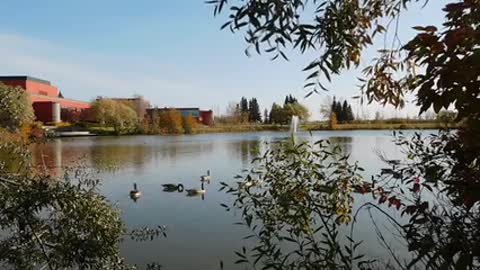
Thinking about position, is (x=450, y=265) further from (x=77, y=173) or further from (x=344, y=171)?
(x=77, y=173)

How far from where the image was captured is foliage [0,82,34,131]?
132 inches

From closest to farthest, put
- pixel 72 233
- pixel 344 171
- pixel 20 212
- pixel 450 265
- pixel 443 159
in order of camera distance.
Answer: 1. pixel 450 265
2. pixel 443 159
3. pixel 344 171
4. pixel 20 212
5. pixel 72 233

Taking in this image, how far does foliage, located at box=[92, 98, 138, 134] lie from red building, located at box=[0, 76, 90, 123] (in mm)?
3426

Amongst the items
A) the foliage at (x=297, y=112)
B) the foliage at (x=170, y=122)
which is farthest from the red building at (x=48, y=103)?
the foliage at (x=297, y=112)

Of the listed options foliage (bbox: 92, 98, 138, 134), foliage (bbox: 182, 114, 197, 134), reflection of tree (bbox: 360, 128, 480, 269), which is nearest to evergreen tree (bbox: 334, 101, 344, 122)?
reflection of tree (bbox: 360, 128, 480, 269)

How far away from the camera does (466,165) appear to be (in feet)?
3.91

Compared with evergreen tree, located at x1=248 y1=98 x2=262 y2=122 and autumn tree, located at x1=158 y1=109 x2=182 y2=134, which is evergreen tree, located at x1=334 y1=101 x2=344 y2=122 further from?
evergreen tree, located at x1=248 y1=98 x2=262 y2=122

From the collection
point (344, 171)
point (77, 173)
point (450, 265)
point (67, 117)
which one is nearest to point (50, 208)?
point (77, 173)

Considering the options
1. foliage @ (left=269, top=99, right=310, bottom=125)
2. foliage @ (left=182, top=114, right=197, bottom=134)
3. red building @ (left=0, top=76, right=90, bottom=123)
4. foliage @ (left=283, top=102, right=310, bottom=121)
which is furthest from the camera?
foliage @ (left=182, top=114, right=197, bottom=134)

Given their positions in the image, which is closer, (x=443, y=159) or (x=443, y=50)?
(x=443, y=50)

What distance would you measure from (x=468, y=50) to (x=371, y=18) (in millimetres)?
928

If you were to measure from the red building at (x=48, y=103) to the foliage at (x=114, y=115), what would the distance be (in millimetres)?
3426

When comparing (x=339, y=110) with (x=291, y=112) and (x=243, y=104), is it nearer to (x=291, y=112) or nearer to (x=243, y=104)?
(x=291, y=112)

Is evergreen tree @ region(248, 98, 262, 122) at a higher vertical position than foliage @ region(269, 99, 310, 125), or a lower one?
higher
